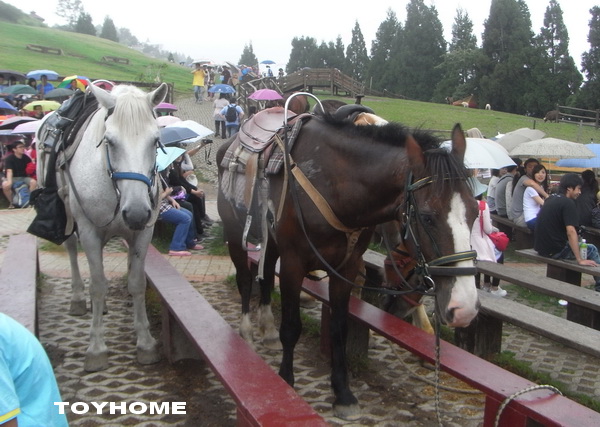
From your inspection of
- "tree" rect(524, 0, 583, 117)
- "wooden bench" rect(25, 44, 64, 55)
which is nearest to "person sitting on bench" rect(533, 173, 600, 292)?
"tree" rect(524, 0, 583, 117)

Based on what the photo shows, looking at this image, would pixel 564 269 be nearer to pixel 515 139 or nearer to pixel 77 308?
pixel 77 308

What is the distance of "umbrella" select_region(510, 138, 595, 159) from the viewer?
10.5 metres

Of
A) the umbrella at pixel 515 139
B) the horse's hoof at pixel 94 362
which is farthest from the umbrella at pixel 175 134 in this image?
the umbrella at pixel 515 139

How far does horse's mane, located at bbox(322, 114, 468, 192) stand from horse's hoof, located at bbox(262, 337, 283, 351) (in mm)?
2156

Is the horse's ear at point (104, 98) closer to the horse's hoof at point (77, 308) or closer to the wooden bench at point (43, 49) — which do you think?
the horse's hoof at point (77, 308)

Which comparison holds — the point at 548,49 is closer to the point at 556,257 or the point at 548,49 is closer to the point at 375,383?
the point at 556,257

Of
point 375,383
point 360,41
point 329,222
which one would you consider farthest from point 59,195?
point 360,41

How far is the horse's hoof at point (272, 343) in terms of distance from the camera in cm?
490

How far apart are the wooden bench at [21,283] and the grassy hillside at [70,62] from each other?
26.7 meters

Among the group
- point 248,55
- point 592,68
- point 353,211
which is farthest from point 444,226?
point 248,55

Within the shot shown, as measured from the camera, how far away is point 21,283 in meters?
4.60

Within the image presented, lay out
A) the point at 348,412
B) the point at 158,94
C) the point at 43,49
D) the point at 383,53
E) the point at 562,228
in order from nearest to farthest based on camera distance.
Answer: the point at 348,412 < the point at 158,94 < the point at 562,228 < the point at 43,49 < the point at 383,53

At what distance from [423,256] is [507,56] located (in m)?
48.5

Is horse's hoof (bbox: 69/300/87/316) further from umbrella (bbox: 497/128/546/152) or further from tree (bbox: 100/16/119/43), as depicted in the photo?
tree (bbox: 100/16/119/43)
